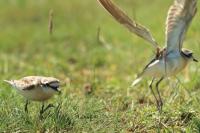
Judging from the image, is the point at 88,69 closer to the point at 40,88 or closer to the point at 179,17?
the point at 40,88

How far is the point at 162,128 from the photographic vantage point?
6.12 meters

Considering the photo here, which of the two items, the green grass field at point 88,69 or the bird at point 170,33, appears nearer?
the bird at point 170,33

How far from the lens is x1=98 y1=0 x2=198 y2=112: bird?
19.7 ft

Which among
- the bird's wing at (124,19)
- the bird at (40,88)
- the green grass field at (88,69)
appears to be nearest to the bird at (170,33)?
the bird's wing at (124,19)

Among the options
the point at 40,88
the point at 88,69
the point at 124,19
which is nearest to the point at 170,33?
the point at 124,19

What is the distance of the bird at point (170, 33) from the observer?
6016 mm

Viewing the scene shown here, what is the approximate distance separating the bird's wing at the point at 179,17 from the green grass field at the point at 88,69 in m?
0.77

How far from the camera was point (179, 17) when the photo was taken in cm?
611

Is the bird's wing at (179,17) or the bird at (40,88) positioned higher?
the bird's wing at (179,17)

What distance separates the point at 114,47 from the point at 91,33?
127 centimetres

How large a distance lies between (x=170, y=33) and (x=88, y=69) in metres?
4.26

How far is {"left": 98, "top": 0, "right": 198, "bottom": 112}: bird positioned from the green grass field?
0.45m

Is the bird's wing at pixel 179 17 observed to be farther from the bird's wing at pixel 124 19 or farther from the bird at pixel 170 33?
the bird's wing at pixel 124 19

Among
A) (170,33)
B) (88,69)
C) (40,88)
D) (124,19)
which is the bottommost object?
(40,88)
